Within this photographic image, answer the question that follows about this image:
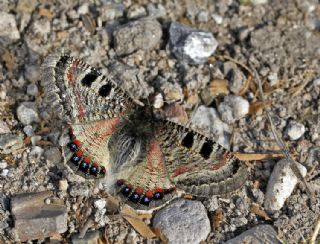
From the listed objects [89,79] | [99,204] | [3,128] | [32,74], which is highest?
[89,79]

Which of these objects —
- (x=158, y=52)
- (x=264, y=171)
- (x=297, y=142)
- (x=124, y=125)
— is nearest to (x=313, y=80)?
(x=297, y=142)

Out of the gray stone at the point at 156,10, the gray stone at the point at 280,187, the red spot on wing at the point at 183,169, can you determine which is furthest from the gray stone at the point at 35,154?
the gray stone at the point at 280,187

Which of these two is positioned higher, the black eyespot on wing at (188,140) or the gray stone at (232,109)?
the black eyespot on wing at (188,140)

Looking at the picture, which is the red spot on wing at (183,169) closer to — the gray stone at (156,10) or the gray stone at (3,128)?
the gray stone at (3,128)

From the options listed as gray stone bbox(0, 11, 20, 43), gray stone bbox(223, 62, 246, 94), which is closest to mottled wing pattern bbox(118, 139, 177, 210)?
gray stone bbox(223, 62, 246, 94)

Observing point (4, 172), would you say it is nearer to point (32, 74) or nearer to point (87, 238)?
point (87, 238)

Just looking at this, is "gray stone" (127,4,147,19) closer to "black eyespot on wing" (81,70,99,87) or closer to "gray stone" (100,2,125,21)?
"gray stone" (100,2,125,21)

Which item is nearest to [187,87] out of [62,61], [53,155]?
[62,61]
